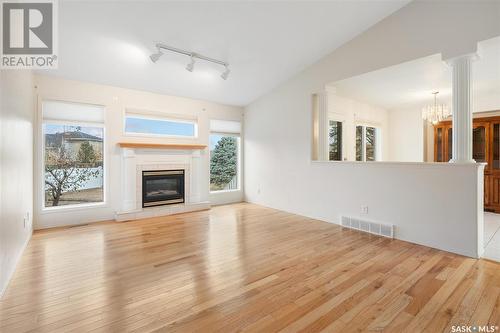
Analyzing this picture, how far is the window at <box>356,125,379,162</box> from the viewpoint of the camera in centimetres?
665

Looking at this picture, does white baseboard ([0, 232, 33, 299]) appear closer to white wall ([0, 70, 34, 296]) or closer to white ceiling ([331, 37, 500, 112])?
white wall ([0, 70, 34, 296])

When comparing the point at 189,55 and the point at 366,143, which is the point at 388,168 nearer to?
the point at 366,143

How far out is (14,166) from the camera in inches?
109

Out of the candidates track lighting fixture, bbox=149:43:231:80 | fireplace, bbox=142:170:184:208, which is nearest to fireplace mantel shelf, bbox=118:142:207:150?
fireplace, bbox=142:170:184:208

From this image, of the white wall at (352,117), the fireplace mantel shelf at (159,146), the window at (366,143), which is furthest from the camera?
the window at (366,143)

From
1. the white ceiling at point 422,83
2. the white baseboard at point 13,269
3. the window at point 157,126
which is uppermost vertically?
the white ceiling at point 422,83

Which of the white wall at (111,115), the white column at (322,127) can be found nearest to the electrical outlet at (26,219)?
the white wall at (111,115)

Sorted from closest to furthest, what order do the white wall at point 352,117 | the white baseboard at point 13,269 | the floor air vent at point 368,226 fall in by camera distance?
1. the white baseboard at point 13,269
2. the floor air vent at point 368,226
3. the white wall at point 352,117

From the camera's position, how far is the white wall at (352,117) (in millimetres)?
5891

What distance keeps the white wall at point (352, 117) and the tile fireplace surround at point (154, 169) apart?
344cm

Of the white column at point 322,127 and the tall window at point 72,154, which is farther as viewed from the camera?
the white column at point 322,127

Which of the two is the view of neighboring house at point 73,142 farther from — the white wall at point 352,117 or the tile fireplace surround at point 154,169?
the white wall at point 352,117

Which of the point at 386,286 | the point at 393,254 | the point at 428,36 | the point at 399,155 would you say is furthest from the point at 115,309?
the point at 399,155

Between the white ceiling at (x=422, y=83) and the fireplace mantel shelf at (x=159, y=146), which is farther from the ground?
the white ceiling at (x=422, y=83)
